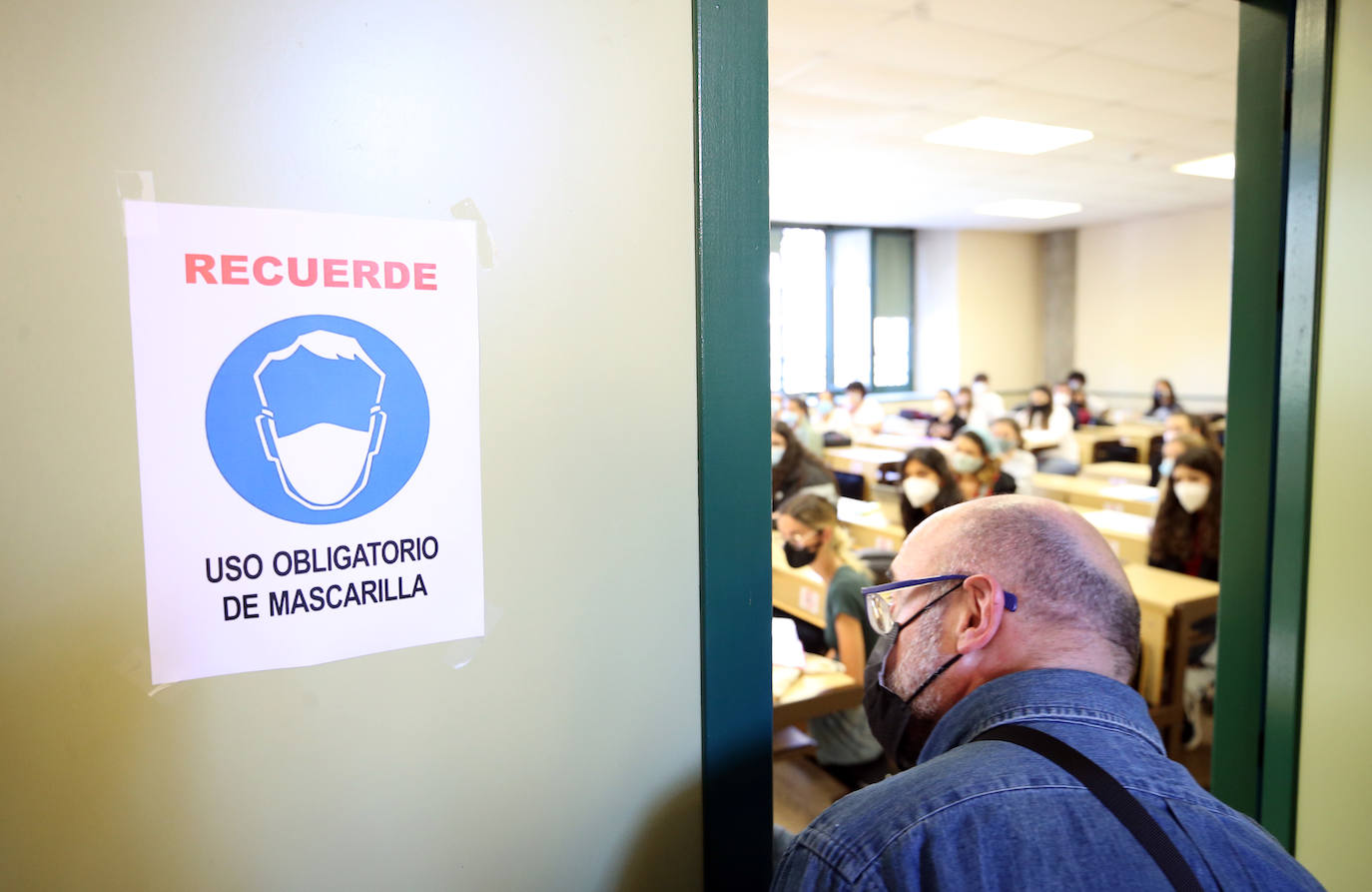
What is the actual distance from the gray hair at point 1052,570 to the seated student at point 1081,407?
9.12 m

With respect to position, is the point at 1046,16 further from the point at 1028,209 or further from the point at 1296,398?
the point at 1028,209

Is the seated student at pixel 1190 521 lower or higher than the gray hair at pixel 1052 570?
lower

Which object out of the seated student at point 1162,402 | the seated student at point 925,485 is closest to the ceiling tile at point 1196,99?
the seated student at point 925,485

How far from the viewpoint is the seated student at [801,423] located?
7.05m

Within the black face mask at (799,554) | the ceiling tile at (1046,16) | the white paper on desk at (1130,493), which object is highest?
the ceiling tile at (1046,16)

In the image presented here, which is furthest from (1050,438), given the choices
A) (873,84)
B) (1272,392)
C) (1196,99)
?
(1272,392)

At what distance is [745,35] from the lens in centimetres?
91

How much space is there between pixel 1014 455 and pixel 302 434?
585 centimetres

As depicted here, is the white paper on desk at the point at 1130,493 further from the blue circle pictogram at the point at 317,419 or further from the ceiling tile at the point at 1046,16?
the blue circle pictogram at the point at 317,419

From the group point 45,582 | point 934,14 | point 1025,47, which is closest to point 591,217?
point 45,582

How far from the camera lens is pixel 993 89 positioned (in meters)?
4.64

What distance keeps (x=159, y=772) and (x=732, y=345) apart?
0.65 m

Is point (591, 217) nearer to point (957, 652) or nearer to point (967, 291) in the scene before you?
point (957, 652)

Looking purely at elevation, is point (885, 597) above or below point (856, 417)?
above
